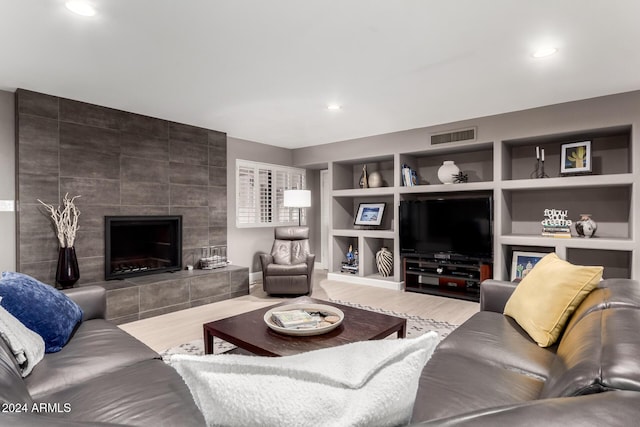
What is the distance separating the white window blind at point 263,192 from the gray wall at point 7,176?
8.82 ft

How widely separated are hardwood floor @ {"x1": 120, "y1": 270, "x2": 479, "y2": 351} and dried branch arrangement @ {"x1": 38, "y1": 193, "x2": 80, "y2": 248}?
1.06m

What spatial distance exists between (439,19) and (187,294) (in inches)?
148

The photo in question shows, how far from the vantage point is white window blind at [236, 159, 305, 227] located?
18.1 ft

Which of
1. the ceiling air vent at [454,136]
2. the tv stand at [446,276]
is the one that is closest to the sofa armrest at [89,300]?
the tv stand at [446,276]

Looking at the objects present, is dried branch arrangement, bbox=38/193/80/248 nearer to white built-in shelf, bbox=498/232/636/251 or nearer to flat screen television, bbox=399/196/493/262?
flat screen television, bbox=399/196/493/262

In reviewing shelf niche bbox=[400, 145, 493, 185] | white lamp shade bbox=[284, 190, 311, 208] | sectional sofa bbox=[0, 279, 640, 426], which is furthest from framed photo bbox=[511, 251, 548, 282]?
white lamp shade bbox=[284, 190, 311, 208]

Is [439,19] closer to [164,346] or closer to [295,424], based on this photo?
[295,424]

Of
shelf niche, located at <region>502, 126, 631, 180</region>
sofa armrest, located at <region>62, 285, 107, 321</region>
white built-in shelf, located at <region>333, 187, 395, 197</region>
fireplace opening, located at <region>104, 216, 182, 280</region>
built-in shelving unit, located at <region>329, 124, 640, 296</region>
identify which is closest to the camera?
sofa armrest, located at <region>62, 285, 107, 321</region>

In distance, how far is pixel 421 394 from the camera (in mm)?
1336

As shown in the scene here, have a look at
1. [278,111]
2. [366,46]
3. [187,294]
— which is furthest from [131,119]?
[366,46]

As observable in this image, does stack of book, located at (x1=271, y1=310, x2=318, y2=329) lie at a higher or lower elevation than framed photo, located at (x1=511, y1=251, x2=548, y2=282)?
lower

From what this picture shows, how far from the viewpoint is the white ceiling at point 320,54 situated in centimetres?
210

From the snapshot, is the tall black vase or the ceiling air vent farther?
the ceiling air vent

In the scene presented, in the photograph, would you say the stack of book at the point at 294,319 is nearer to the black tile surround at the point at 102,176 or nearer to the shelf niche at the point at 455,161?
the black tile surround at the point at 102,176
